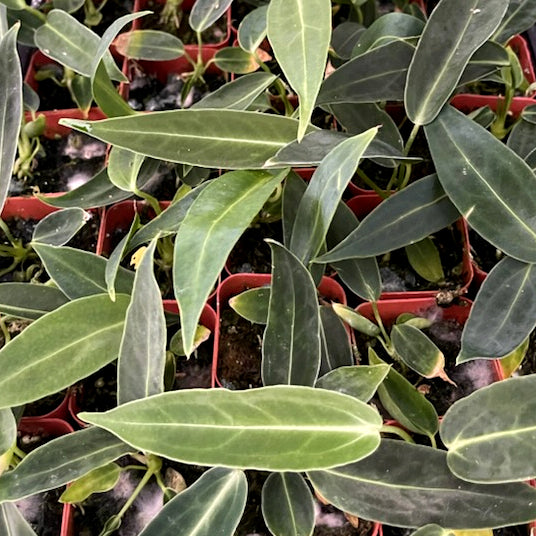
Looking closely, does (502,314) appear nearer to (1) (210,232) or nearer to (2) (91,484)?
(1) (210,232)

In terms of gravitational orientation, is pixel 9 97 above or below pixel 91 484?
above

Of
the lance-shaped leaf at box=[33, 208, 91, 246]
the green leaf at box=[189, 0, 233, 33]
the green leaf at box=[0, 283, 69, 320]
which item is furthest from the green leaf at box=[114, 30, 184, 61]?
the green leaf at box=[0, 283, 69, 320]

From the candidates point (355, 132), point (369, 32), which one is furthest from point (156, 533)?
point (369, 32)

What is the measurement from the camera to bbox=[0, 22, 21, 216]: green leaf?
702mm

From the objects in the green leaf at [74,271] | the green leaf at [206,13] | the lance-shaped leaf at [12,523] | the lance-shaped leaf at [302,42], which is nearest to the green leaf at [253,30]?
the green leaf at [206,13]

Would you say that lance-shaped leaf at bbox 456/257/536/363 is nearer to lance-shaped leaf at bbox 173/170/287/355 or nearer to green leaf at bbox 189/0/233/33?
lance-shaped leaf at bbox 173/170/287/355

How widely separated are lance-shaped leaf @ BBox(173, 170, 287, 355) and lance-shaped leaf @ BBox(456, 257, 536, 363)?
0.81ft

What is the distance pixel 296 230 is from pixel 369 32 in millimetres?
300

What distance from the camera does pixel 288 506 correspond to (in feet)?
1.94

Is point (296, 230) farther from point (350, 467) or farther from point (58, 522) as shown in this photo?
point (58, 522)

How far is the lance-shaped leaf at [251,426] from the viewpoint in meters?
0.47

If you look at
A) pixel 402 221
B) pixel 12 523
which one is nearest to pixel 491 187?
pixel 402 221

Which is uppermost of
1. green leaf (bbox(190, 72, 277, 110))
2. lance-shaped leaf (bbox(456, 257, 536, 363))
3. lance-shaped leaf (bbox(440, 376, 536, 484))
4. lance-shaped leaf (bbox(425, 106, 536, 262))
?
green leaf (bbox(190, 72, 277, 110))

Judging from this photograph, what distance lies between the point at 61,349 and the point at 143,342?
0.10 meters
